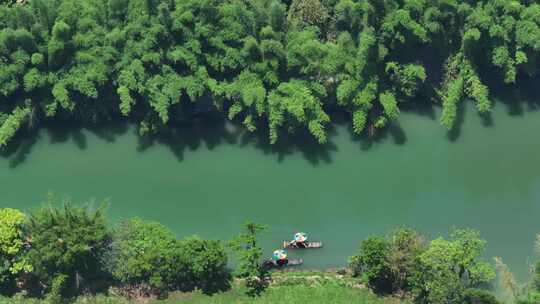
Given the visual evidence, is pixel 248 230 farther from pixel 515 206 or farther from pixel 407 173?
pixel 515 206

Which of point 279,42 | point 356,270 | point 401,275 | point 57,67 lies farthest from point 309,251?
point 57,67

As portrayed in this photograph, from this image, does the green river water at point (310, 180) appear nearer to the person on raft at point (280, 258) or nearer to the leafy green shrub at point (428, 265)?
the person on raft at point (280, 258)

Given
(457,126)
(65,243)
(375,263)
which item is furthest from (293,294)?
(457,126)

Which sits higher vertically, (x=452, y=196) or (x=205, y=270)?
(x=452, y=196)

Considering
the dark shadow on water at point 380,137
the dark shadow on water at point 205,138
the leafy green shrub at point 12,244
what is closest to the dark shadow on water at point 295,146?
the dark shadow on water at point 205,138

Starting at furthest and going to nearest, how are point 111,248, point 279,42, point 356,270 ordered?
point 279,42
point 356,270
point 111,248

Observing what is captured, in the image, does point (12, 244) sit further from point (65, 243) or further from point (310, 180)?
point (310, 180)
